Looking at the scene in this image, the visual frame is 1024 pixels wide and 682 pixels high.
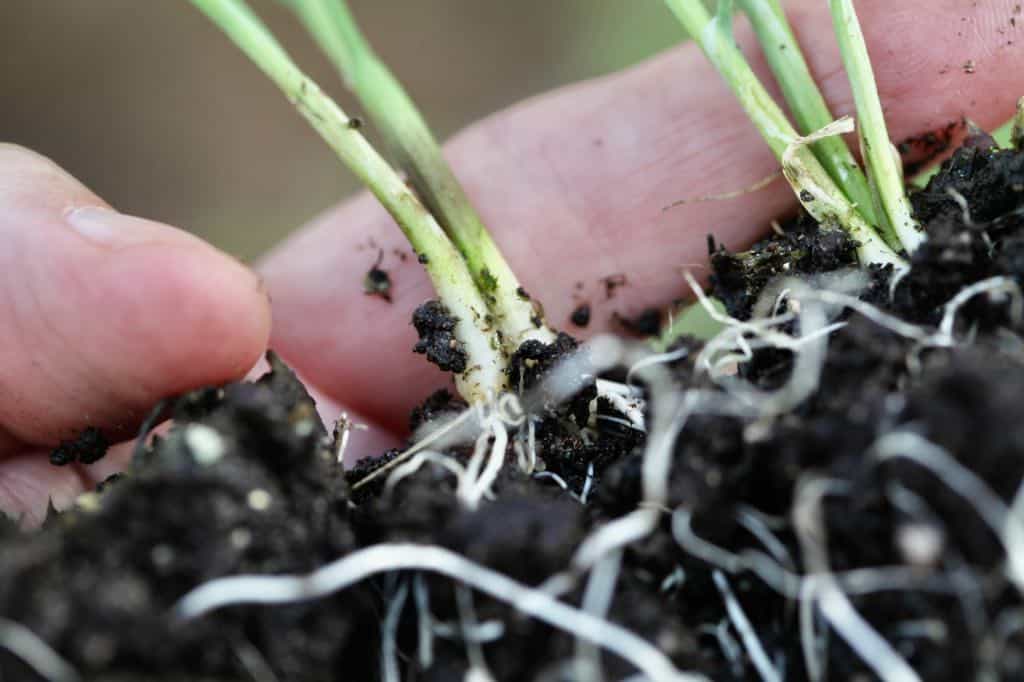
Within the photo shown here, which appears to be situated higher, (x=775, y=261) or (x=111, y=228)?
(x=111, y=228)

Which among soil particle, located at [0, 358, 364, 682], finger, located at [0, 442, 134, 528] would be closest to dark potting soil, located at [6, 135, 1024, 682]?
soil particle, located at [0, 358, 364, 682]

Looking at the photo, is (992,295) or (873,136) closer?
(992,295)

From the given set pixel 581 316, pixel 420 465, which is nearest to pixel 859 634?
pixel 420 465

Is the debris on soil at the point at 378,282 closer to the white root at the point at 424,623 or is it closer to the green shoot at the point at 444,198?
the green shoot at the point at 444,198

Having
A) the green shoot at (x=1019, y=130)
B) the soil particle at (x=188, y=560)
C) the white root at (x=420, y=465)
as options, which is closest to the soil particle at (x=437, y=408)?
the white root at (x=420, y=465)

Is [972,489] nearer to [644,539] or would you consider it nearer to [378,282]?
[644,539]

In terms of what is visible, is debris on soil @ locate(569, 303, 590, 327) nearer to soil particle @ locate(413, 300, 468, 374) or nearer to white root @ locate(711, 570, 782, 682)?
soil particle @ locate(413, 300, 468, 374)

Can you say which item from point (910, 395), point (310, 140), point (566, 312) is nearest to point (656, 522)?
point (910, 395)
